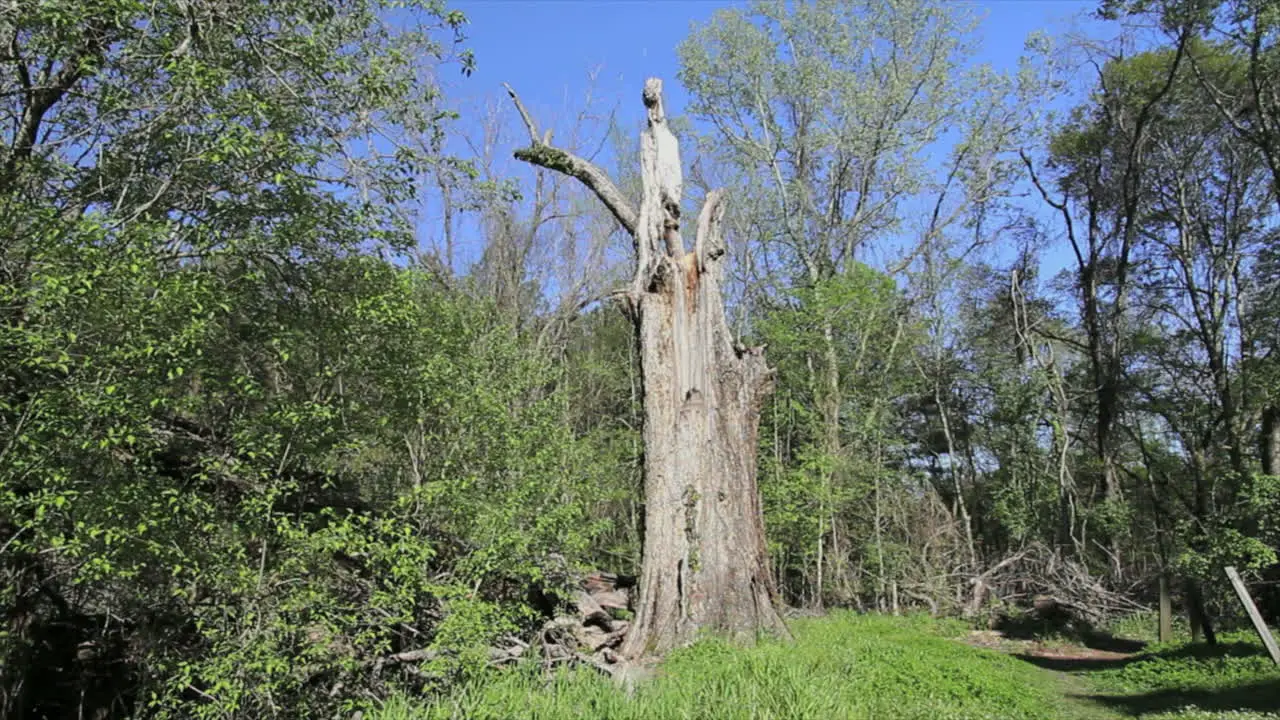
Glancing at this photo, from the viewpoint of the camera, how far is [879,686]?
621cm

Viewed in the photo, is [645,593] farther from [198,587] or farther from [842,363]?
[842,363]

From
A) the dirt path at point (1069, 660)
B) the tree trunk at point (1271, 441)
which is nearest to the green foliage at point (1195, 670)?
the dirt path at point (1069, 660)

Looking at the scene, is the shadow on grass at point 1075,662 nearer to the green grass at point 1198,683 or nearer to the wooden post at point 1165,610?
the green grass at point 1198,683

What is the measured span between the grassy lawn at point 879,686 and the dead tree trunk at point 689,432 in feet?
2.15

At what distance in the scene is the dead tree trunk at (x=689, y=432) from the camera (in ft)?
24.5

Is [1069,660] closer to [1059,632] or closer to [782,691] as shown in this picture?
[1059,632]

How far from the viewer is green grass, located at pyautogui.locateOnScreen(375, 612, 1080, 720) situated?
413cm

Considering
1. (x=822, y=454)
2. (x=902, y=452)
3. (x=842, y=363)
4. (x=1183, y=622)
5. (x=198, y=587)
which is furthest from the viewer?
(x=902, y=452)

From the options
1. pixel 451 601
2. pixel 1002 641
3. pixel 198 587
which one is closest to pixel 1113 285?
pixel 1002 641

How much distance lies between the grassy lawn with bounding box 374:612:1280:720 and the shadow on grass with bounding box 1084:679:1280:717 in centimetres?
2

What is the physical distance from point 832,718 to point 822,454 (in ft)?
38.0

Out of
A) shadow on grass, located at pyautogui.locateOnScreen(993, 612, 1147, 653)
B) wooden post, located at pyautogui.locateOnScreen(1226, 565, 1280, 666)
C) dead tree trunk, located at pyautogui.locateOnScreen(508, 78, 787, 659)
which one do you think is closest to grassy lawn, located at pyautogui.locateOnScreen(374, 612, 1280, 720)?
wooden post, located at pyautogui.locateOnScreen(1226, 565, 1280, 666)

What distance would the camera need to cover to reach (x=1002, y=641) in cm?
1509

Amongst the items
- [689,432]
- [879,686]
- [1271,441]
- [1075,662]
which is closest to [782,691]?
[879,686]
